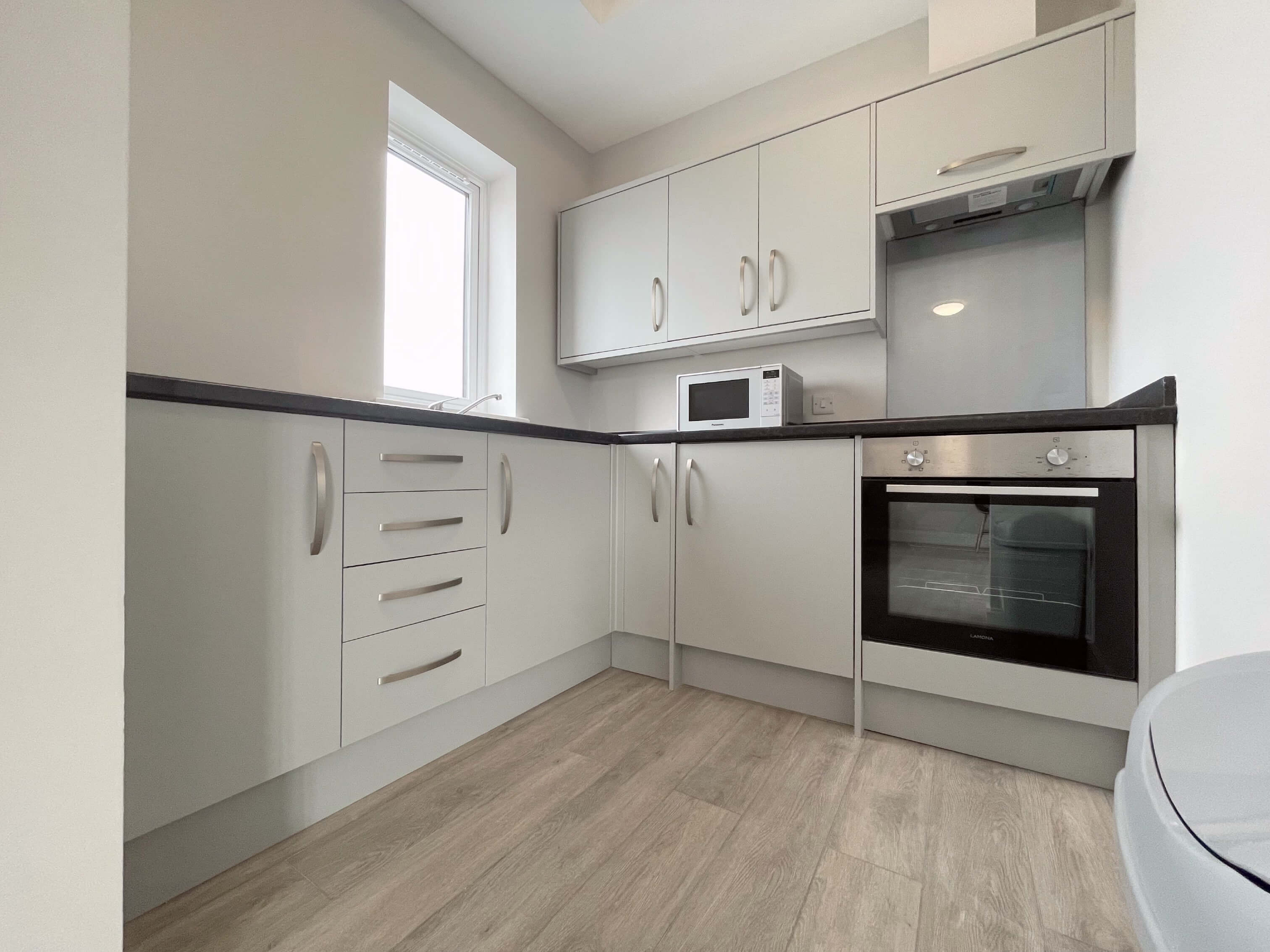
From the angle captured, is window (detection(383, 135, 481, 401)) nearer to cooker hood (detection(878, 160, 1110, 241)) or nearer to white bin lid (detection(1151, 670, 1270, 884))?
cooker hood (detection(878, 160, 1110, 241))

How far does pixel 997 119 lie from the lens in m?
1.73

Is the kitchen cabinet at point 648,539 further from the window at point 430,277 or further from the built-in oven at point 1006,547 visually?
the window at point 430,277

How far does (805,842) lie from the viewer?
1.18 metres

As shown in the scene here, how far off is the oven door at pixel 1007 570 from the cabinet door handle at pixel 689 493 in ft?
1.96

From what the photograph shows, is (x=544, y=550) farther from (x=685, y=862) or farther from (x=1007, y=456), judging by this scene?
(x=1007, y=456)

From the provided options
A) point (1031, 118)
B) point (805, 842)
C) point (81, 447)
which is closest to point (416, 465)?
point (81, 447)

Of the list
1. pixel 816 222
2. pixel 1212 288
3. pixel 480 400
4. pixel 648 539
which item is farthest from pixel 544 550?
pixel 1212 288

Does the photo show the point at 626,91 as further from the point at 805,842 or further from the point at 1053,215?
the point at 805,842

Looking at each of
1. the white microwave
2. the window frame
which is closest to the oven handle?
the white microwave

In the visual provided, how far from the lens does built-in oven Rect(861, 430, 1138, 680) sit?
134 cm

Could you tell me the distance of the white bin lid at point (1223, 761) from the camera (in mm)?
236

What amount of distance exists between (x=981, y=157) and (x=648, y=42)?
4.53 feet

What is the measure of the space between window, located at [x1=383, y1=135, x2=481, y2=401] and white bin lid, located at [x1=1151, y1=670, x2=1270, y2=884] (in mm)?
2176

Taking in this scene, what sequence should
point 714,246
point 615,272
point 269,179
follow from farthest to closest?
point 615,272 → point 714,246 → point 269,179
